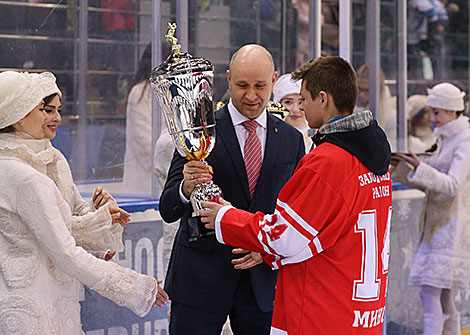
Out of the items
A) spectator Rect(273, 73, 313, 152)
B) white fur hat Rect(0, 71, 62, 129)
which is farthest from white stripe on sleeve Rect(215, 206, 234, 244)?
spectator Rect(273, 73, 313, 152)

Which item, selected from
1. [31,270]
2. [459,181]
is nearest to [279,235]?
[31,270]

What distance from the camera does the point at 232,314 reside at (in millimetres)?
2771

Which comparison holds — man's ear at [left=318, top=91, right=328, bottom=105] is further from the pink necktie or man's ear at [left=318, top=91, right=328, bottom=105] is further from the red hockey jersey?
the pink necktie

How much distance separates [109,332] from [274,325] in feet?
5.14

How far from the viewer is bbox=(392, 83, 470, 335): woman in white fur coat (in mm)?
4832

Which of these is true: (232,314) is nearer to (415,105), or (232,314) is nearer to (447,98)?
(447,98)

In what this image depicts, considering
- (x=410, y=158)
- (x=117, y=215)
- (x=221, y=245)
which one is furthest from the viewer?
(x=410, y=158)

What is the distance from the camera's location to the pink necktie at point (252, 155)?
276cm

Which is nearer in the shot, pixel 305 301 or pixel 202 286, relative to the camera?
pixel 305 301

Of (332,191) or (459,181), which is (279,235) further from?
(459,181)

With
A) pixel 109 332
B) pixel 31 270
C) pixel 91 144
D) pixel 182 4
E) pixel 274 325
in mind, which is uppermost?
pixel 182 4

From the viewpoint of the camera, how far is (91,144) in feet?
13.5

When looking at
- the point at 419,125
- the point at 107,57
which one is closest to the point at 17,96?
the point at 107,57

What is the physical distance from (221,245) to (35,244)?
2.17 ft
